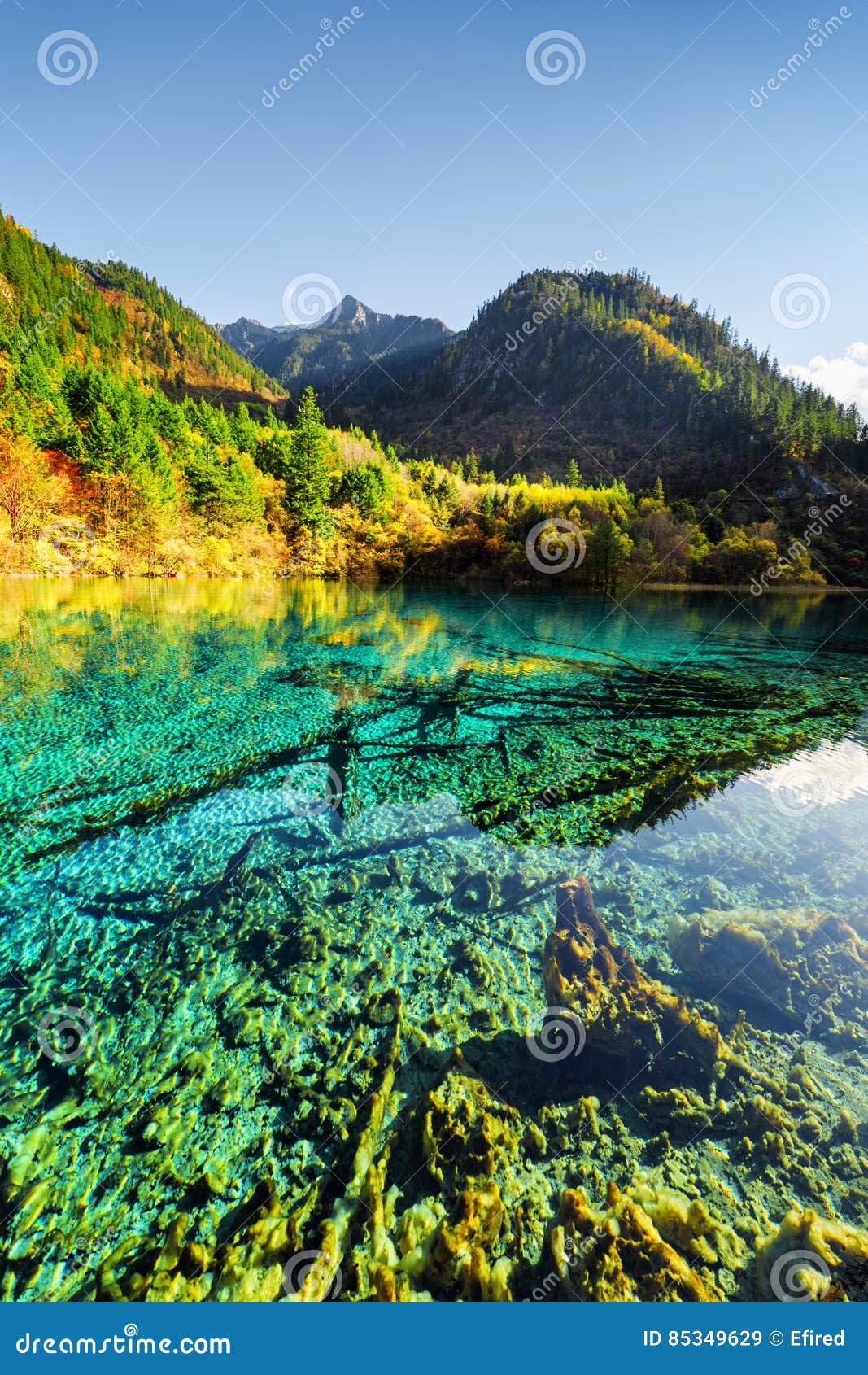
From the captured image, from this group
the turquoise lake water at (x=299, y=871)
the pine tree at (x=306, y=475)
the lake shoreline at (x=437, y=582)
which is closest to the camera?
the turquoise lake water at (x=299, y=871)

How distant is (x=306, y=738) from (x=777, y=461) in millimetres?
112694

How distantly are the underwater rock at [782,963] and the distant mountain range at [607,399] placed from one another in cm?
10415

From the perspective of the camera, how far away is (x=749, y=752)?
11289 mm

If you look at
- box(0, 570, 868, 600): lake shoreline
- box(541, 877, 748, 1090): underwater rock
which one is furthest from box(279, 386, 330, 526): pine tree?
box(541, 877, 748, 1090): underwater rock

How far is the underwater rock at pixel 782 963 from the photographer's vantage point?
489 centimetres

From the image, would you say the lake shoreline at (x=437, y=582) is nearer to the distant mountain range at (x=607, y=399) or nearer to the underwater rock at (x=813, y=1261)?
the distant mountain range at (x=607, y=399)

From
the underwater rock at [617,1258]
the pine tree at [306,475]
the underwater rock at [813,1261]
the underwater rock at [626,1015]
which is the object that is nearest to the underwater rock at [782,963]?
the underwater rock at [626,1015]

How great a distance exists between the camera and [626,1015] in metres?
4.71

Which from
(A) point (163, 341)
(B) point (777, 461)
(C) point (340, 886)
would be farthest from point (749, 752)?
(A) point (163, 341)

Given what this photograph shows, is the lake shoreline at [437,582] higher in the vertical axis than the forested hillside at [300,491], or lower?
lower

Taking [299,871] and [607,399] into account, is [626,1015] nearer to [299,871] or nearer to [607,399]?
[299,871]

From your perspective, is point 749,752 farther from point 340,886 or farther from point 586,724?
point 340,886

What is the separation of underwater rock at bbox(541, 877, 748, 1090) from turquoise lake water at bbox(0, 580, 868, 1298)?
28 centimetres

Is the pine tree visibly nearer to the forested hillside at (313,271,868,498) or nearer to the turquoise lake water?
the turquoise lake water
